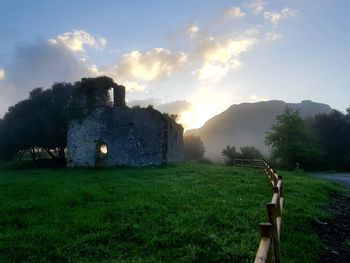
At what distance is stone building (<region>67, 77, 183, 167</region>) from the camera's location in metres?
31.8

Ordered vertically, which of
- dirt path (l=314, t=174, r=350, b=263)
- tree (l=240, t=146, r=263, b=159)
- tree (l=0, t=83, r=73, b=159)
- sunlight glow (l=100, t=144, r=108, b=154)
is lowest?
dirt path (l=314, t=174, r=350, b=263)

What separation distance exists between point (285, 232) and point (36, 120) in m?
32.3

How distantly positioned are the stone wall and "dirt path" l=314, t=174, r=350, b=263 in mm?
20637

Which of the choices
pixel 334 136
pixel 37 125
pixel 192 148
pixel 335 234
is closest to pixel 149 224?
pixel 335 234

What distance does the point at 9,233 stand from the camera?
32.6 feet

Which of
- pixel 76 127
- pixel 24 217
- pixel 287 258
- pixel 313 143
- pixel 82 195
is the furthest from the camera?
pixel 313 143

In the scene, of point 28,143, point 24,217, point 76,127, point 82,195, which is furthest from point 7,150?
point 24,217

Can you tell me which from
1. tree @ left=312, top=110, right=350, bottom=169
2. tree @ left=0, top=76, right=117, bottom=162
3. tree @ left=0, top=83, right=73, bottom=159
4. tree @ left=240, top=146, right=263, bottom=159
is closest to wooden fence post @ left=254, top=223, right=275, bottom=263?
tree @ left=0, top=76, right=117, bottom=162

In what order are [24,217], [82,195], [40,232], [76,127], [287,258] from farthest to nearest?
[76,127]
[82,195]
[24,217]
[40,232]
[287,258]

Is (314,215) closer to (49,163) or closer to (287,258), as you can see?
(287,258)

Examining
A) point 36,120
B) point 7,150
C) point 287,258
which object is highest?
point 36,120

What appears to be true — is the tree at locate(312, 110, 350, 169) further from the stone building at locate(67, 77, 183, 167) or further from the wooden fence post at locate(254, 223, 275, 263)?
the wooden fence post at locate(254, 223, 275, 263)

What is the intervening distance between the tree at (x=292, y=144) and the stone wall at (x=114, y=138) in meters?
19.2

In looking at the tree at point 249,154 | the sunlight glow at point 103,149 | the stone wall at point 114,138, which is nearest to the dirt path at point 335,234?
the stone wall at point 114,138
